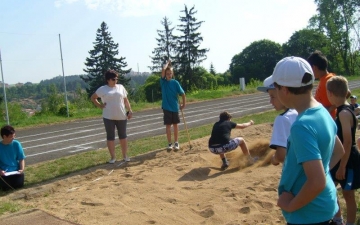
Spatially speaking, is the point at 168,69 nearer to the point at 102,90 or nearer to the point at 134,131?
the point at 102,90

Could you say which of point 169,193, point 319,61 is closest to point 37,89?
point 169,193

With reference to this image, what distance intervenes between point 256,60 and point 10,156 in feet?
217

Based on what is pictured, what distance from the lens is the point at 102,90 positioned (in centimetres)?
838

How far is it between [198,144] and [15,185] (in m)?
4.38

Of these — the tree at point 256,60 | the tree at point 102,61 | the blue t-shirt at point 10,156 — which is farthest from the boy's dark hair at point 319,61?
the tree at point 256,60

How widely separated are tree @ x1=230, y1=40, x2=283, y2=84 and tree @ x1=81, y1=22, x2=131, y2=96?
19425mm

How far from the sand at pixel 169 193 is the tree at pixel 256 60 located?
5877 cm

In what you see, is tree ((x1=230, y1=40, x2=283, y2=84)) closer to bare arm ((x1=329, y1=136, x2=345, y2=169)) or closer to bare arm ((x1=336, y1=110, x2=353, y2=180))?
bare arm ((x1=336, y1=110, x2=353, y2=180))

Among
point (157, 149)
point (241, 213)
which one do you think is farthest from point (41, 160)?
point (241, 213)

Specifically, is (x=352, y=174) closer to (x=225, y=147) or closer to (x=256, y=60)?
(x=225, y=147)

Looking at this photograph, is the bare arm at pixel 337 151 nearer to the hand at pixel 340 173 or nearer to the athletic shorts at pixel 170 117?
the hand at pixel 340 173

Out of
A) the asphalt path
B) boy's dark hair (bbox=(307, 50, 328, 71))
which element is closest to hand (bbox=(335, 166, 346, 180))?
boy's dark hair (bbox=(307, 50, 328, 71))

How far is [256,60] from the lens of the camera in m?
70.5

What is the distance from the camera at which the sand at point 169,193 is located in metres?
5.04
